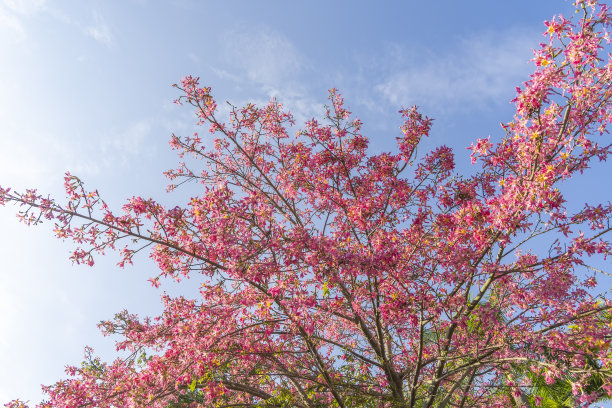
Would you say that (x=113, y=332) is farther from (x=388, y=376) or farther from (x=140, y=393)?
(x=388, y=376)

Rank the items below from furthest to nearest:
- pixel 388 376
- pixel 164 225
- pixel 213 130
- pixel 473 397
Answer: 1. pixel 473 397
2. pixel 213 130
3. pixel 388 376
4. pixel 164 225

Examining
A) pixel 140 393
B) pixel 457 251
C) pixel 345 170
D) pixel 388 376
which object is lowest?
pixel 388 376

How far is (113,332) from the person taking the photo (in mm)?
8766

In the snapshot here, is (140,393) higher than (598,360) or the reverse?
higher

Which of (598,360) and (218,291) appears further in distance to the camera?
(218,291)

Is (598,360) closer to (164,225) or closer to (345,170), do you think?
(345,170)

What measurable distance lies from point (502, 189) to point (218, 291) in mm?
4583

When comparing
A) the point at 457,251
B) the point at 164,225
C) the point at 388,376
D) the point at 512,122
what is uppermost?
the point at 164,225

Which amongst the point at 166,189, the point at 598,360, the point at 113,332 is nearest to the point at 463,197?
the point at 598,360

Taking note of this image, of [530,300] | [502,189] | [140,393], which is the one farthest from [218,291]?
[530,300]

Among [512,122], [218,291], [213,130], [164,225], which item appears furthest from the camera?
[213,130]

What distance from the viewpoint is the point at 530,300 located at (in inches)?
276

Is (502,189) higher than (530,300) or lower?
higher

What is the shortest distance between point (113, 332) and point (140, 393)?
321 centimetres
